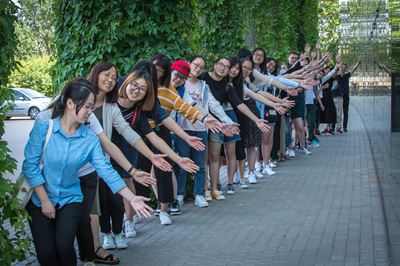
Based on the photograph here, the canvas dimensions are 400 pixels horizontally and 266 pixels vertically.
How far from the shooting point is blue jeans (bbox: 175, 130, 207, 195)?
10.4m

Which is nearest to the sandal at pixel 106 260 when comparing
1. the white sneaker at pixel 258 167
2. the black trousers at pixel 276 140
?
the white sneaker at pixel 258 167

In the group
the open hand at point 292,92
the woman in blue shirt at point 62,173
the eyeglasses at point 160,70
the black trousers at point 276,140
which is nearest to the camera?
the woman in blue shirt at point 62,173

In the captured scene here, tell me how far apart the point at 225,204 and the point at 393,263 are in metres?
4.28

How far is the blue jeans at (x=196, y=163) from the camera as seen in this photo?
10.4 meters

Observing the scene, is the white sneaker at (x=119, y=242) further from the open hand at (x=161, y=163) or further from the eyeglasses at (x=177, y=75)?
the eyeglasses at (x=177, y=75)

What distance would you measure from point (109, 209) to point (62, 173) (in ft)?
5.93

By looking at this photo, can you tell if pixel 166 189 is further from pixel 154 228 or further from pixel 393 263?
pixel 393 263

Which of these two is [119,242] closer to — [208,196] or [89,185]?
[89,185]

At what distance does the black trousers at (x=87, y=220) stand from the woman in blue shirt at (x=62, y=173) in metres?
0.50

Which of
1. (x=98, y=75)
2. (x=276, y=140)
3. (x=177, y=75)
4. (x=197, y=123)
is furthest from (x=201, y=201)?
(x=276, y=140)

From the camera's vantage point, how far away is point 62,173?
5984 mm

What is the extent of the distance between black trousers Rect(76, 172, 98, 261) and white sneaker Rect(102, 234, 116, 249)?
1.05 meters

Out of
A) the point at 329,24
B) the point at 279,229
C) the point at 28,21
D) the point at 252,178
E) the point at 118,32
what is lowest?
the point at 252,178

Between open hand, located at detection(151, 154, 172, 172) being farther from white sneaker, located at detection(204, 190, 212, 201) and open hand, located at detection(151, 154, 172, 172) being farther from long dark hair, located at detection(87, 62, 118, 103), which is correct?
white sneaker, located at detection(204, 190, 212, 201)
